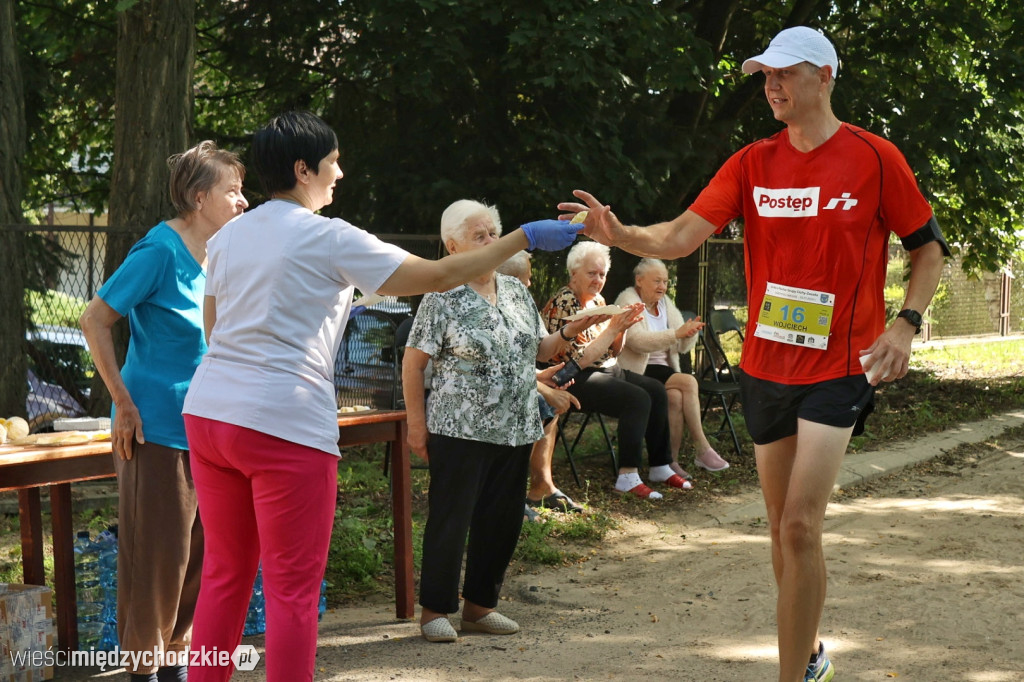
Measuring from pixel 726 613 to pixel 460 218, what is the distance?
→ 87.7 inches

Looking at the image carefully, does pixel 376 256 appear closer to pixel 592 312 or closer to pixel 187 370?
pixel 187 370

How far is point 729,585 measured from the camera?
5.66 metres

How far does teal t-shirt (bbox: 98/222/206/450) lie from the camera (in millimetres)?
3773

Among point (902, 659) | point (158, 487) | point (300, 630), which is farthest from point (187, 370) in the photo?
point (902, 659)

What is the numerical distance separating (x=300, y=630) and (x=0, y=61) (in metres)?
6.35

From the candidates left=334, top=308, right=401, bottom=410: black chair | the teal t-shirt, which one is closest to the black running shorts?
the teal t-shirt

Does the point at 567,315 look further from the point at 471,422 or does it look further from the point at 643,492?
the point at 471,422

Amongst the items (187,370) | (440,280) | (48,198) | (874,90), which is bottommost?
(187,370)

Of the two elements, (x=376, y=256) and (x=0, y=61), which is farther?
(x=0, y=61)

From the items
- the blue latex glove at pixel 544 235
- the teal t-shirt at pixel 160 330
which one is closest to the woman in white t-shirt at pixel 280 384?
the blue latex glove at pixel 544 235

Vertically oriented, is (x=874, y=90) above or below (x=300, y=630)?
above

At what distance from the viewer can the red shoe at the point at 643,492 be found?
7758mm

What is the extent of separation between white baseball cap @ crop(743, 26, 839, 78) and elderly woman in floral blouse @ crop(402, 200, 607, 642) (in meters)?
1.38

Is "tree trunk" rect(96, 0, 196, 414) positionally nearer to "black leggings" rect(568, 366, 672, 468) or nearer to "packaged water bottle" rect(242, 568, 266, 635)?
"black leggings" rect(568, 366, 672, 468)
